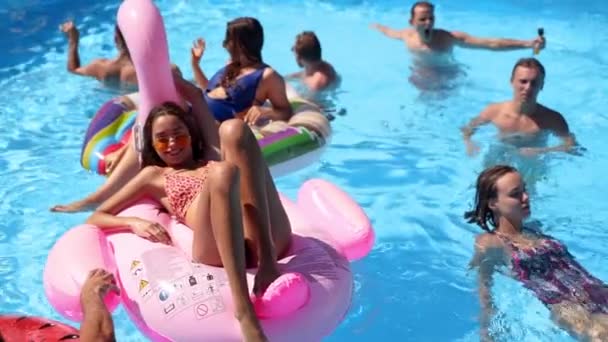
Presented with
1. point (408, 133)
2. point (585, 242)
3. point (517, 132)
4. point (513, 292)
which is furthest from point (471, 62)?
point (513, 292)

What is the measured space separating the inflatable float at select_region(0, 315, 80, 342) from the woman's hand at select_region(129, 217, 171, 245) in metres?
0.72

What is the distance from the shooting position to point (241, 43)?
4910 millimetres

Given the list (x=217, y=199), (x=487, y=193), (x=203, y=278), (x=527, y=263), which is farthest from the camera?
(x=487, y=193)

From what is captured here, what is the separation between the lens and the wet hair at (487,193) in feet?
12.6

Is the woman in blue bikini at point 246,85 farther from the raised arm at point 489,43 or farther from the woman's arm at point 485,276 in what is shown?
the raised arm at point 489,43

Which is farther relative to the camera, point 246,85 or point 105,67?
point 105,67

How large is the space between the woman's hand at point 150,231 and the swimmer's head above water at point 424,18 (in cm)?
351

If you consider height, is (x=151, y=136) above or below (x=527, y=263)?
above

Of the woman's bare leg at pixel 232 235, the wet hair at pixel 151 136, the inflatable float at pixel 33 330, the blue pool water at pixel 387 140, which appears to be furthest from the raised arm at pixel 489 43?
the inflatable float at pixel 33 330

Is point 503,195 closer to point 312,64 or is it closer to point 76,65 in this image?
point 312,64

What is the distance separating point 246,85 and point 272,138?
0.44 metres

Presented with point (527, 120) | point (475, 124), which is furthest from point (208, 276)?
point (527, 120)

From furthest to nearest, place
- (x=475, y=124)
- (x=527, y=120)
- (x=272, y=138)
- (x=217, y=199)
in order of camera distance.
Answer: (x=475, y=124) → (x=527, y=120) → (x=272, y=138) → (x=217, y=199)

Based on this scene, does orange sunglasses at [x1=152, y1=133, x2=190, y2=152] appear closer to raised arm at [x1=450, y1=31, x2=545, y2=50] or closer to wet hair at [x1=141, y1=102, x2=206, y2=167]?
wet hair at [x1=141, y1=102, x2=206, y2=167]
